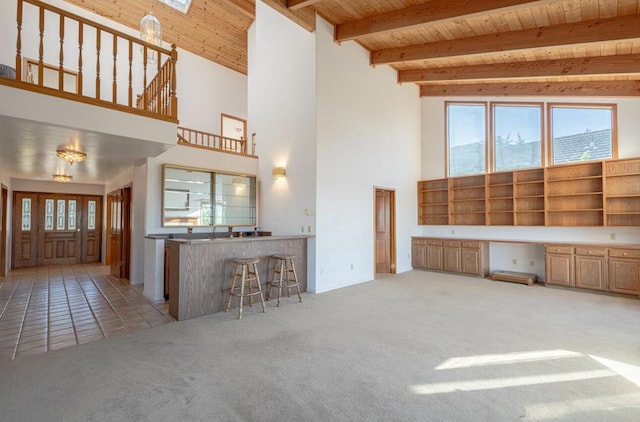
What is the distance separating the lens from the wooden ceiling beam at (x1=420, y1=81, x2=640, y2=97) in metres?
5.67

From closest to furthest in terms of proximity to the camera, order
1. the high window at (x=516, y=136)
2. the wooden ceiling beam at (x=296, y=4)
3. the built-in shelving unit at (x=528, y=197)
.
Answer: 1. the wooden ceiling beam at (x=296, y=4)
2. the built-in shelving unit at (x=528, y=197)
3. the high window at (x=516, y=136)

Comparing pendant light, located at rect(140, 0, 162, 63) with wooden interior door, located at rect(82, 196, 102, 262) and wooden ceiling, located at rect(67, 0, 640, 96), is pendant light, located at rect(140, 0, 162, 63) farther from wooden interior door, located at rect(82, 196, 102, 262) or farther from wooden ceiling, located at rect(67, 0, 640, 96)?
wooden interior door, located at rect(82, 196, 102, 262)

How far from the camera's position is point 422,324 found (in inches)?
146

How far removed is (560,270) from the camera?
221 inches

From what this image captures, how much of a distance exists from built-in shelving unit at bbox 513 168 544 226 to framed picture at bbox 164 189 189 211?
6.56 meters

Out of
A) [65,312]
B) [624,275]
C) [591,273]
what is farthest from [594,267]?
[65,312]

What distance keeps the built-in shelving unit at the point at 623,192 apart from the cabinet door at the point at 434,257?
9.87ft

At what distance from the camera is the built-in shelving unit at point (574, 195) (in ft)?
18.1

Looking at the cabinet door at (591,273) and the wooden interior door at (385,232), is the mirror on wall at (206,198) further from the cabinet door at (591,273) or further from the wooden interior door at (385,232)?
the cabinet door at (591,273)

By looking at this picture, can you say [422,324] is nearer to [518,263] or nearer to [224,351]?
[224,351]

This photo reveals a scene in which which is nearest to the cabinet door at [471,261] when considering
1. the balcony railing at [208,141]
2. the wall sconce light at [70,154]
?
the balcony railing at [208,141]

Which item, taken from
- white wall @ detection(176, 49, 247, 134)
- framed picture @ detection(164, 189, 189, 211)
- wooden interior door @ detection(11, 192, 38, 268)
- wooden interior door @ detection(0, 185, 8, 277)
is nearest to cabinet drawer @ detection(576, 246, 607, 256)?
framed picture @ detection(164, 189, 189, 211)

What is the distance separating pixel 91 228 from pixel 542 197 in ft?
37.5

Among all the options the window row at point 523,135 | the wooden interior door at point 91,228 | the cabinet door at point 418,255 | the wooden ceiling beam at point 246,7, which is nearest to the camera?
the window row at point 523,135
